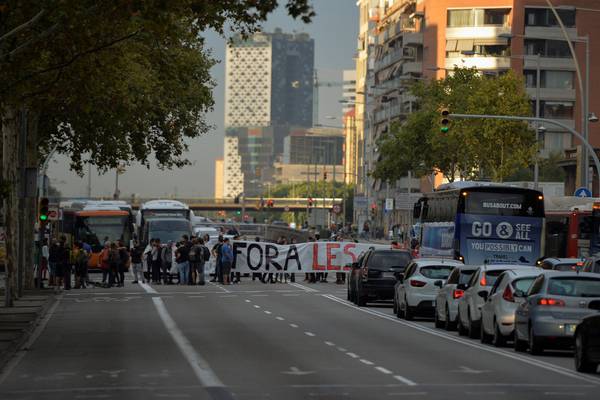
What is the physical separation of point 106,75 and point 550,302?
38.2 ft

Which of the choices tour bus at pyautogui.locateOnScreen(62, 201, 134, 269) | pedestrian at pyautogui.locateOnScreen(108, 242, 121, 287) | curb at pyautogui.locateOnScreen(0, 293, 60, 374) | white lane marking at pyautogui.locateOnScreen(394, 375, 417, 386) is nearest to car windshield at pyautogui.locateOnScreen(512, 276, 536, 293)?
white lane marking at pyautogui.locateOnScreen(394, 375, 417, 386)

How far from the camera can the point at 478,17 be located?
406ft

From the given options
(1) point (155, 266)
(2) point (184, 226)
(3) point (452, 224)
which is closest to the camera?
(3) point (452, 224)

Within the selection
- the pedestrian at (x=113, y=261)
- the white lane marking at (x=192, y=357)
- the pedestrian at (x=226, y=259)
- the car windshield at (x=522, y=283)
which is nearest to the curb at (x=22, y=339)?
the white lane marking at (x=192, y=357)

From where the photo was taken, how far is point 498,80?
72.6 metres

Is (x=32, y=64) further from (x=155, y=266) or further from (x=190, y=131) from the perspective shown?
(x=155, y=266)

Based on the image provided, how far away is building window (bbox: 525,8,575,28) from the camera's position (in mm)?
117812

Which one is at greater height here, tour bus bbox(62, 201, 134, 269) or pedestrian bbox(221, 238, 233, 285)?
tour bus bbox(62, 201, 134, 269)

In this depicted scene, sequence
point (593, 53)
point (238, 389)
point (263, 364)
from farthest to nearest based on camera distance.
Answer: point (593, 53)
point (263, 364)
point (238, 389)

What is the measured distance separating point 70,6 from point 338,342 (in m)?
8.14

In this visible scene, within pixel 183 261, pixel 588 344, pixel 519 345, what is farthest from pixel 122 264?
pixel 588 344

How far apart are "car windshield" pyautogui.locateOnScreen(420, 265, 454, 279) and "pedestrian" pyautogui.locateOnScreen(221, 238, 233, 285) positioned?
23621 mm

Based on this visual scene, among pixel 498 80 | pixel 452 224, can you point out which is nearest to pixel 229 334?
pixel 452 224

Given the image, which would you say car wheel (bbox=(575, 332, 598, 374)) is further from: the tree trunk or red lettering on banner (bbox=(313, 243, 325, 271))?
red lettering on banner (bbox=(313, 243, 325, 271))
